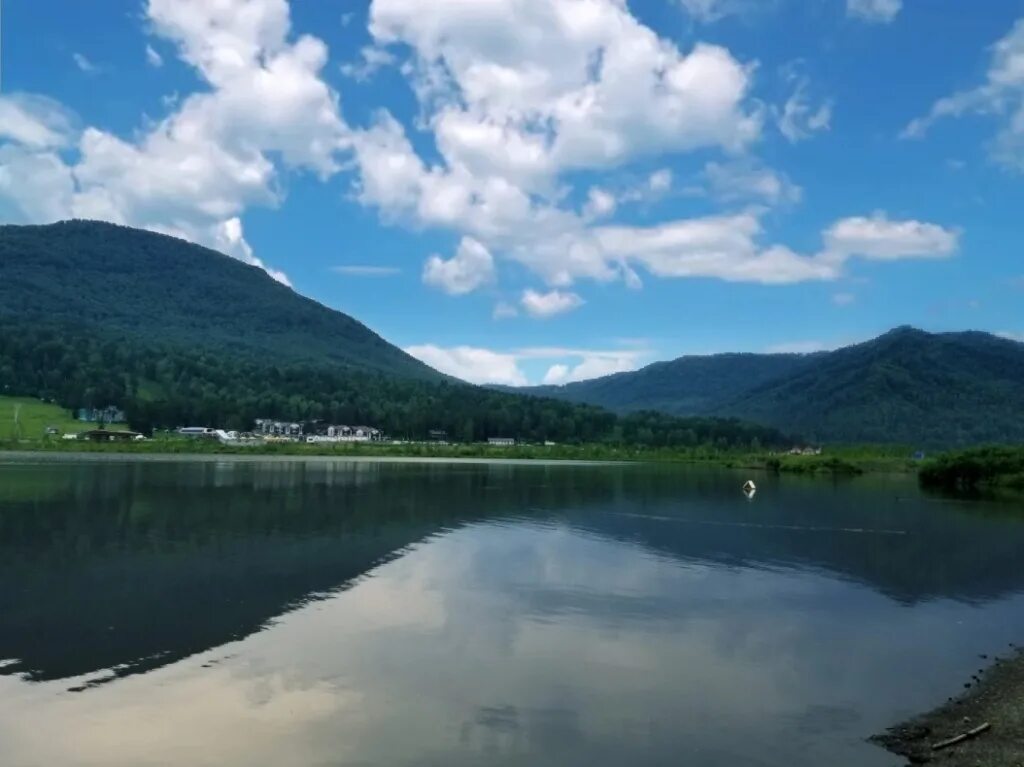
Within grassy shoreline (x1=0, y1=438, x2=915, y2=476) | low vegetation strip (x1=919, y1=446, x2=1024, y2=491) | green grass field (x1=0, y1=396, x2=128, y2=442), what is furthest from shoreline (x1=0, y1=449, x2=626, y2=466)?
low vegetation strip (x1=919, y1=446, x2=1024, y2=491)

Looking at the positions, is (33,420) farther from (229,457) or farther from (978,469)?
(978,469)

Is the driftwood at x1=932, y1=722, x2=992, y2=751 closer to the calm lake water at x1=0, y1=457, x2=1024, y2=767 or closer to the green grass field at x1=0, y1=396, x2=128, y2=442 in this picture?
the calm lake water at x1=0, y1=457, x2=1024, y2=767

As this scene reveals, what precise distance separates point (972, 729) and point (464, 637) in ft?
40.2

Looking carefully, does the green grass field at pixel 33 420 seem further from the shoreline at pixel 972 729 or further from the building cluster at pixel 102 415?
the shoreline at pixel 972 729

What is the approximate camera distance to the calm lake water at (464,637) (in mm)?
15875

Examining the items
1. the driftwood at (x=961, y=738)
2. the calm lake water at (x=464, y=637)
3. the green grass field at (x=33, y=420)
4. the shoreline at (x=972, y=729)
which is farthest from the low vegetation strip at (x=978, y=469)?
the green grass field at (x=33, y=420)

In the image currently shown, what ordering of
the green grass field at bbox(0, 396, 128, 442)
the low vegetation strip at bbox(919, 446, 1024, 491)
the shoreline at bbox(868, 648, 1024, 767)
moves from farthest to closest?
the green grass field at bbox(0, 396, 128, 442), the low vegetation strip at bbox(919, 446, 1024, 491), the shoreline at bbox(868, 648, 1024, 767)

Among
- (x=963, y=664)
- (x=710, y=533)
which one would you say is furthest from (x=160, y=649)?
(x=710, y=533)

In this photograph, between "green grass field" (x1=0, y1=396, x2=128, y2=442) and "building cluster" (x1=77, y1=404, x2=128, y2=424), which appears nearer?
"green grass field" (x1=0, y1=396, x2=128, y2=442)

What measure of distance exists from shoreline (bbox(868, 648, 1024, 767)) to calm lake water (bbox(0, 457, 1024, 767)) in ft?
1.75

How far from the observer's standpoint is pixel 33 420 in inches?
6634

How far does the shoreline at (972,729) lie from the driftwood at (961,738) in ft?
0.07

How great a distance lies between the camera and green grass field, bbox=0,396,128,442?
156 m

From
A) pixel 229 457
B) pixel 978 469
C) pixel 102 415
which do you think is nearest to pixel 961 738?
pixel 978 469
